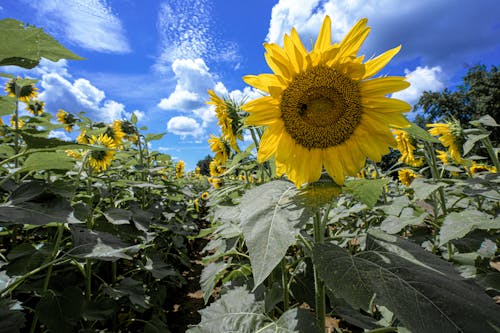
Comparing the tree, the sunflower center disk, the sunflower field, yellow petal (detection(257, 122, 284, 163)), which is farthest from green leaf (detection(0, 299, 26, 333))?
the tree

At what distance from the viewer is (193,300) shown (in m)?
3.42

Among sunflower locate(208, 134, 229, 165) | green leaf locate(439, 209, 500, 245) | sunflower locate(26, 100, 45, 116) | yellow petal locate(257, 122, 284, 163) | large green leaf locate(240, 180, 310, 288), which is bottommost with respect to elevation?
green leaf locate(439, 209, 500, 245)

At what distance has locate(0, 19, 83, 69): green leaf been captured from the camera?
66 cm

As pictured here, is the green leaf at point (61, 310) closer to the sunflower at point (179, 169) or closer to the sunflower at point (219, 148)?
the sunflower at point (219, 148)

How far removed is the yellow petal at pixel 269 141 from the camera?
3.80 ft

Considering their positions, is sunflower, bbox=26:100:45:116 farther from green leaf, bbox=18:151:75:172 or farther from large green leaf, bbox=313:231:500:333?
large green leaf, bbox=313:231:500:333

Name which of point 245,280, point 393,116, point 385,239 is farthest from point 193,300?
point 393,116

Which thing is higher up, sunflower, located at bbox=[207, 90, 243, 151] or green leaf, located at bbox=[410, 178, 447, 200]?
sunflower, located at bbox=[207, 90, 243, 151]

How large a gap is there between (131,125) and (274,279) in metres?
3.02

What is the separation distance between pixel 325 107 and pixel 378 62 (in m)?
0.25

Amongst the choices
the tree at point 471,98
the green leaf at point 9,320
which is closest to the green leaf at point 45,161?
the green leaf at point 9,320

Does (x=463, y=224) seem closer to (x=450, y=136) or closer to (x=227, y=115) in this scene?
(x=227, y=115)

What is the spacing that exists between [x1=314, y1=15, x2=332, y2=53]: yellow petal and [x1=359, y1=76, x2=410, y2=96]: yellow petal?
20cm

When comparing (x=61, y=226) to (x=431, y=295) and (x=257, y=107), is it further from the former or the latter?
(x=431, y=295)
